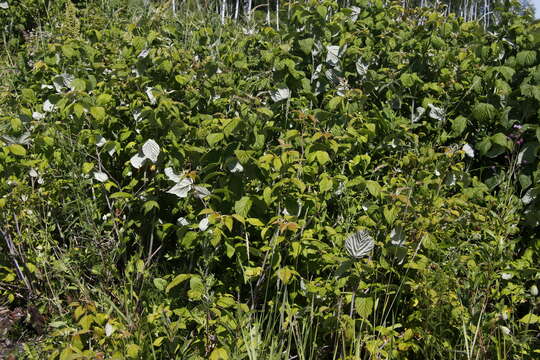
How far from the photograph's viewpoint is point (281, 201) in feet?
6.99

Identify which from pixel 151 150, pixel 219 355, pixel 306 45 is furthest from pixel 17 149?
pixel 306 45

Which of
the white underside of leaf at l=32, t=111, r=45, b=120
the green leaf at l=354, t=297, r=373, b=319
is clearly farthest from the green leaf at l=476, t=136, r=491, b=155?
the white underside of leaf at l=32, t=111, r=45, b=120

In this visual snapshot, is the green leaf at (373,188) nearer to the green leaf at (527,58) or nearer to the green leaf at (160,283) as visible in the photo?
the green leaf at (160,283)

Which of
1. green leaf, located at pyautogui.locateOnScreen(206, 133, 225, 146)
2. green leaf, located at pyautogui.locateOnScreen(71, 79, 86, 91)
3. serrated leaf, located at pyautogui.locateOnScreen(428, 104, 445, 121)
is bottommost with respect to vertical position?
serrated leaf, located at pyautogui.locateOnScreen(428, 104, 445, 121)

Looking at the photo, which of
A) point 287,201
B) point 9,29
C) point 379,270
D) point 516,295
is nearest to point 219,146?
point 287,201

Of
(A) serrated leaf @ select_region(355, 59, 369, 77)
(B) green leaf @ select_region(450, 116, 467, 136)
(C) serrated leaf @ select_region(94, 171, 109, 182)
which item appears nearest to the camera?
(C) serrated leaf @ select_region(94, 171, 109, 182)

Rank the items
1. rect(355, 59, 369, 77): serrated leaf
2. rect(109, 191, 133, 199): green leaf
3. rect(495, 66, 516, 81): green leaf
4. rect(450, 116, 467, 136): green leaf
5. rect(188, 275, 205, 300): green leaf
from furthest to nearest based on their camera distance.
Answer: rect(355, 59, 369, 77): serrated leaf → rect(450, 116, 467, 136): green leaf → rect(495, 66, 516, 81): green leaf → rect(109, 191, 133, 199): green leaf → rect(188, 275, 205, 300): green leaf

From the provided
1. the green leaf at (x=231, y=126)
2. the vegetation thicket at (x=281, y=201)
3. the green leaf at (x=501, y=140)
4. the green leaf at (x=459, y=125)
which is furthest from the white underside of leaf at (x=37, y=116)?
the green leaf at (x=501, y=140)

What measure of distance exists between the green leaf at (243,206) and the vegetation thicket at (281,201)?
0.03 meters

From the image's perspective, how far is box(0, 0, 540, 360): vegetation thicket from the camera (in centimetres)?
200

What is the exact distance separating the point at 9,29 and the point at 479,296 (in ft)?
19.3

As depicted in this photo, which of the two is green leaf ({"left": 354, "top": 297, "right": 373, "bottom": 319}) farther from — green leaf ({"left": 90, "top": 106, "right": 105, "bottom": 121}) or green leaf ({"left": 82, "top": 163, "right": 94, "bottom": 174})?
green leaf ({"left": 90, "top": 106, "right": 105, "bottom": 121})

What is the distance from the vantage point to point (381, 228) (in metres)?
2.11

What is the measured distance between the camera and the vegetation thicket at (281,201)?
1995mm
